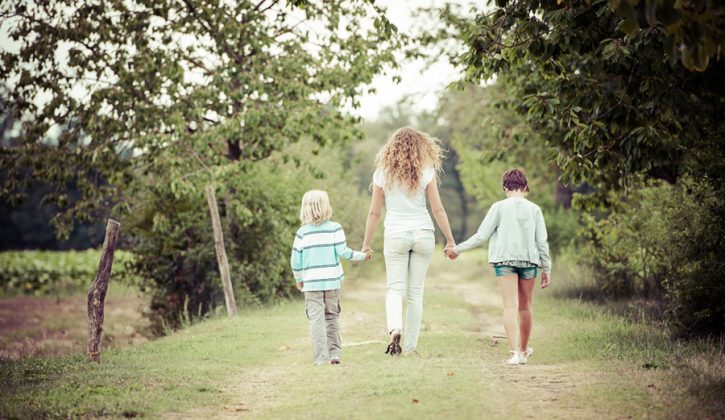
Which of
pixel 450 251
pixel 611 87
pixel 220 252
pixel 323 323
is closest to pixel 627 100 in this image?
pixel 611 87

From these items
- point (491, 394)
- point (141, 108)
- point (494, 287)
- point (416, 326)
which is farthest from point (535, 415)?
point (494, 287)

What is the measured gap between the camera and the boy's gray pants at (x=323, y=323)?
882 centimetres

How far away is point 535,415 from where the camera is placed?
612cm

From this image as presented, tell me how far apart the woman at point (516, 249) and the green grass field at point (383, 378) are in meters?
0.62

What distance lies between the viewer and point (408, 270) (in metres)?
8.81

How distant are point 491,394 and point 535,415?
0.69 meters

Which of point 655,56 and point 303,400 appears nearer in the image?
point 303,400

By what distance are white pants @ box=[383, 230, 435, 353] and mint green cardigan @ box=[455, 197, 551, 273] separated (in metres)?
0.60

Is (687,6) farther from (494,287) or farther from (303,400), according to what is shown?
(494,287)

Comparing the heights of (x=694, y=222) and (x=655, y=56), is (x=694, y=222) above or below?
below

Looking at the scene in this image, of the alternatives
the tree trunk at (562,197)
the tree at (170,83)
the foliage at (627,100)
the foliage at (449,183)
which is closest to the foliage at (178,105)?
the tree at (170,83)

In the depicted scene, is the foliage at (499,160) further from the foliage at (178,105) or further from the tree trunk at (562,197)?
the foliage at (178,105)

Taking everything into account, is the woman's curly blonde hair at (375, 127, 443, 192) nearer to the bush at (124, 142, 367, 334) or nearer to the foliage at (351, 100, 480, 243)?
the bush at (124, 142, 367, 334)

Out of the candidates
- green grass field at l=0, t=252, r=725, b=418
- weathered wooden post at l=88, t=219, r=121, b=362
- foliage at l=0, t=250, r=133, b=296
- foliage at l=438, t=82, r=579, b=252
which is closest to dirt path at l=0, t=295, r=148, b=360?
foliage at l=0, t=250, r=133, b=296
